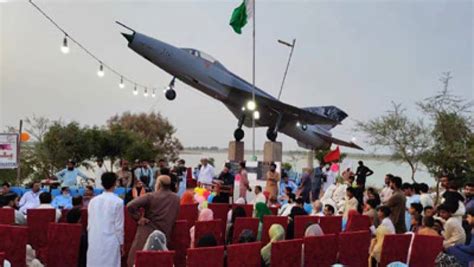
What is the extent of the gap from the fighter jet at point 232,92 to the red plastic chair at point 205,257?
14.7 meters

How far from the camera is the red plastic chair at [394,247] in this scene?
551 centimetres

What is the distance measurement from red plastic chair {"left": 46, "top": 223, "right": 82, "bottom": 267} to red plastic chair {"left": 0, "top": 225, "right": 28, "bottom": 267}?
1.25 feet

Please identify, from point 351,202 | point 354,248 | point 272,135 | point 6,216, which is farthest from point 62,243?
point 272,135

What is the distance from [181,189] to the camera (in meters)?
14.6

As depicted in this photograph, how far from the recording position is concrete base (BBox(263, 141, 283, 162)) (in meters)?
21.3

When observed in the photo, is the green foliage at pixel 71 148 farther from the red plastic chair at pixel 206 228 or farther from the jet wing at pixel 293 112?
the red plastic chair at pixel 206 228

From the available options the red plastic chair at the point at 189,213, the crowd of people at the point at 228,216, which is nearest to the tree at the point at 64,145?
the crowd of people at the point at 228,216

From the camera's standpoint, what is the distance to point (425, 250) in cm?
542

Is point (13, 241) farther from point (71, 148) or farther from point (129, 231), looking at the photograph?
point (71, 148)

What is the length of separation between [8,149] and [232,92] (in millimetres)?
10925

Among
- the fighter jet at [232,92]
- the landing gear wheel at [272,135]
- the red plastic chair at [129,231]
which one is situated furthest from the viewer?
the landing gear wheel at [272,135]

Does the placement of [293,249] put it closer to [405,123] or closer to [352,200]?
[352,200]

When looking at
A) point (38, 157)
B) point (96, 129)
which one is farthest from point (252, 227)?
point (96, 129)

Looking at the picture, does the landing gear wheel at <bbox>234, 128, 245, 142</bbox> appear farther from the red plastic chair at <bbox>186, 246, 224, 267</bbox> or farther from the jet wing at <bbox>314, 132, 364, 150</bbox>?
the red plastic chair at <bbox>186, 246, 224, 267</bbox>
